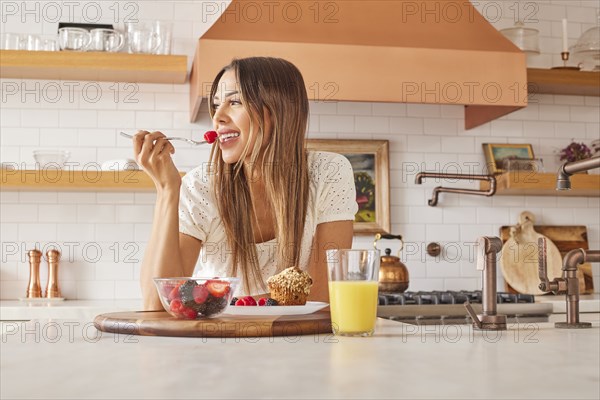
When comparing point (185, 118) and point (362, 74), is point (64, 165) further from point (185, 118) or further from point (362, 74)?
point (362, 74)

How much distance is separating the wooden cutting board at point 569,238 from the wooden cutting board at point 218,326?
310 centimetres

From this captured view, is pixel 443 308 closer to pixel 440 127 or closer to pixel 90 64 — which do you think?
pixel 440 127

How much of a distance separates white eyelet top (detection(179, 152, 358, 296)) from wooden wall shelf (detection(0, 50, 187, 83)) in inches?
60.5

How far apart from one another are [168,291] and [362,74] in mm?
2323

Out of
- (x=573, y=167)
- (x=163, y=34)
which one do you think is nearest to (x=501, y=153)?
(x=163, y=34)

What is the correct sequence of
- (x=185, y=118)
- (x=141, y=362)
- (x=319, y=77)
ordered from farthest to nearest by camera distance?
(x=185, y=118) → (x=319, y=77) → (x=141, y=362)

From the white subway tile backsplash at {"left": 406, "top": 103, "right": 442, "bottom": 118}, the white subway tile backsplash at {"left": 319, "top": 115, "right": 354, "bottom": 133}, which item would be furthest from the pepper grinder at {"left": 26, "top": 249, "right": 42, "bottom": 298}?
the white subway tile backsplash at {"left": 406, "top": 103, "right": 442, "bottom": 118}

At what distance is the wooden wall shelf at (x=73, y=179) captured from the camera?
3525 mm

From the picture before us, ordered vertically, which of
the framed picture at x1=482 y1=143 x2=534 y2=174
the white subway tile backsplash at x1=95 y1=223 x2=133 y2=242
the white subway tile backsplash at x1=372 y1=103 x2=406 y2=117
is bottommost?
the white subway tile backsplash at x1=95 y1=223 x2=133 y2=242

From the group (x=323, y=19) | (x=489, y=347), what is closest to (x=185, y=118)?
(x=323, y=19)

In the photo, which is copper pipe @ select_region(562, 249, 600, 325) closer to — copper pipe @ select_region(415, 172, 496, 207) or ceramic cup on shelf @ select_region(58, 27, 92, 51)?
copper pipe @ select_region(415, 172, 496, 207)

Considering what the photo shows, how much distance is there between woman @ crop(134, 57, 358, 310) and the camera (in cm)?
209

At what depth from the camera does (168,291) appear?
1.35m

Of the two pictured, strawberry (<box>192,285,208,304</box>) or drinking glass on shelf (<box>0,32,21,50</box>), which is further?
drinking glass on shelf (<box>0,32,21,50</box>)
